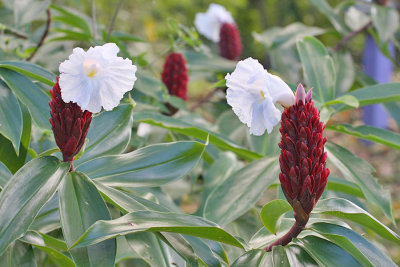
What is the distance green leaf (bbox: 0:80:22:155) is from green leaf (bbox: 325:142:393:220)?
24.2 inches

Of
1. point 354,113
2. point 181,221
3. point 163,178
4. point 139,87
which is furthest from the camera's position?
point 354,113

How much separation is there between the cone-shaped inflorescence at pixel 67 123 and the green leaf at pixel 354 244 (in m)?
0.38

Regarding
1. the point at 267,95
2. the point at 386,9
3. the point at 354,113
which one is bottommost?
the point at 354,113

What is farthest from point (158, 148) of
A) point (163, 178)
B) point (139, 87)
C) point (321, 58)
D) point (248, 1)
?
point (248, 1)

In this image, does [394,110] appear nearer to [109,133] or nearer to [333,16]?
[333,16]

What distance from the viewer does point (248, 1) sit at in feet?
17.1

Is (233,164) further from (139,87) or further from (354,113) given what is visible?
(354,113)

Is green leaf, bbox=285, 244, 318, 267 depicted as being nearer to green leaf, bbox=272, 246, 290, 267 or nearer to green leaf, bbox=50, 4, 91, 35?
green leaf, bbox=272, 246, 290, 267

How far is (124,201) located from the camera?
0.81 meters

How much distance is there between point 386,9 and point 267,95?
1.27 meters

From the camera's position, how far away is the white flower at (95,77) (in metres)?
0.75

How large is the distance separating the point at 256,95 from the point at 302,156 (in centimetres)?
11

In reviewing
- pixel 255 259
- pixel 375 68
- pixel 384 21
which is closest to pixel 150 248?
pixel 255 259

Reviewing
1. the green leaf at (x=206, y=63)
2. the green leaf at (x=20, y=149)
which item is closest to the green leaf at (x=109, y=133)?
the green leaf at (x=20, y=149)
